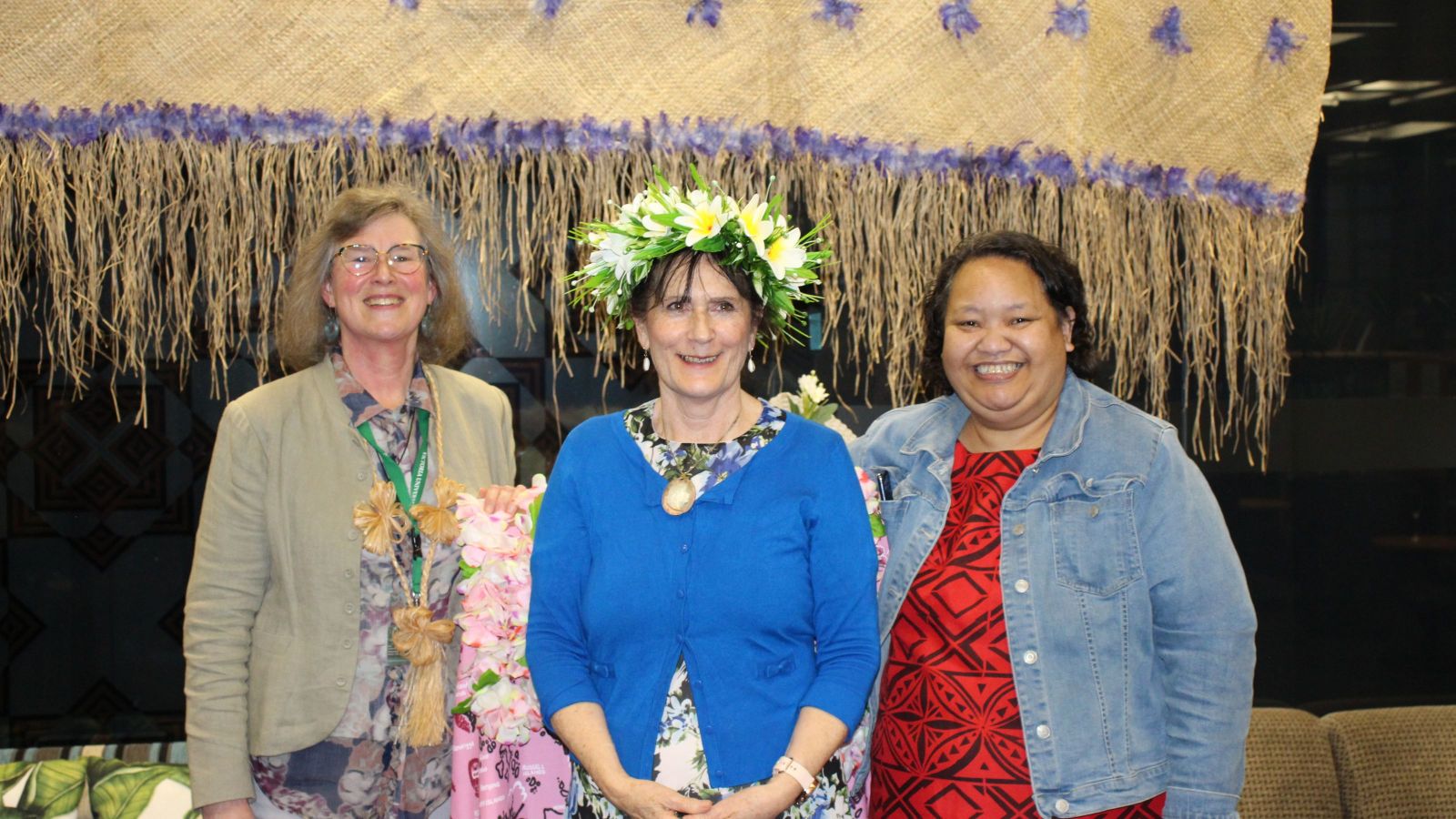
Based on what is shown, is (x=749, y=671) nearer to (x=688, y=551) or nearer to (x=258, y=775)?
(x=688, y=551)

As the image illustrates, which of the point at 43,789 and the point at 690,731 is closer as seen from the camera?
the point at 690,731

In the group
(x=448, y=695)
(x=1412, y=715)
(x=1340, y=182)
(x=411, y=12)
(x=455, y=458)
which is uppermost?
(x=411, y=12)

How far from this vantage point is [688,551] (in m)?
1.56

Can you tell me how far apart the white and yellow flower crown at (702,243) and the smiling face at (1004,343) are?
0.97ft

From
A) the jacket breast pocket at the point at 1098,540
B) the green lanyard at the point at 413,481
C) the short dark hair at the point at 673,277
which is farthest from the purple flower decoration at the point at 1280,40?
the green lanyard at the point at 413,481

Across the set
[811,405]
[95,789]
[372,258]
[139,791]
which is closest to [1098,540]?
[811,405]

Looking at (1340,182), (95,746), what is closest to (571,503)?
(95,746)

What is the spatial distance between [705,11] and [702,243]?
96cm

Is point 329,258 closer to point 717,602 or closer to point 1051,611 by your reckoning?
point 717,602

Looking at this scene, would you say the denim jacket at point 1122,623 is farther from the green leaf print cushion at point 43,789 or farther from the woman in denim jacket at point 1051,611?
the green leaf print cushion at point 43,789

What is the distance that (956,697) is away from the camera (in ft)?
5.61

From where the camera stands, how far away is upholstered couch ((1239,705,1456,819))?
236 cm

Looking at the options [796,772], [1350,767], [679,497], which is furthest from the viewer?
[1350,767]

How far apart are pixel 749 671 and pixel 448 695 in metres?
0.62
